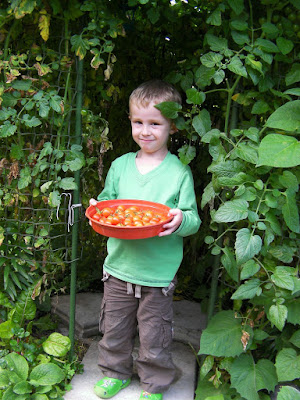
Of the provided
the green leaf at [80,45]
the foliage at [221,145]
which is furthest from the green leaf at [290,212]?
the green leaf at [80,45]

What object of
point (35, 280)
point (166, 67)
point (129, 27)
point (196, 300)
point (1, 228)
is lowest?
point (196, 300)

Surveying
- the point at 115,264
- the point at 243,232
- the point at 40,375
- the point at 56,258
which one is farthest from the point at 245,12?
the point at 40,375

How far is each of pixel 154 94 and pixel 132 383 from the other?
1.45 metres

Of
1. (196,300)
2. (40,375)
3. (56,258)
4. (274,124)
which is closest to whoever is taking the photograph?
(274,124)

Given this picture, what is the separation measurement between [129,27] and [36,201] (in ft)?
3.66

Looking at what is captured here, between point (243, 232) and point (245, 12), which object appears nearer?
point (243, 232)

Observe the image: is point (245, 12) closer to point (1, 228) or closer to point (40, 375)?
point (1, 228)

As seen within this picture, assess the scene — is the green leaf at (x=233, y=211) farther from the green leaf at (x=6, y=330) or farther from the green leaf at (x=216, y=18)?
the green leaf at (x=6, y=330)

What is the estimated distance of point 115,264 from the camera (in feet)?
6.71

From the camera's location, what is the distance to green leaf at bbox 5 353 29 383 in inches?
80.2

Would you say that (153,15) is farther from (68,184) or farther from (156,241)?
(156,241)

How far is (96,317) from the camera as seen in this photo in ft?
8.94

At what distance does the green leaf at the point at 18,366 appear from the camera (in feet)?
6.68

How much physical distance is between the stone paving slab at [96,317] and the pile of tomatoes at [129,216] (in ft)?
2.93
